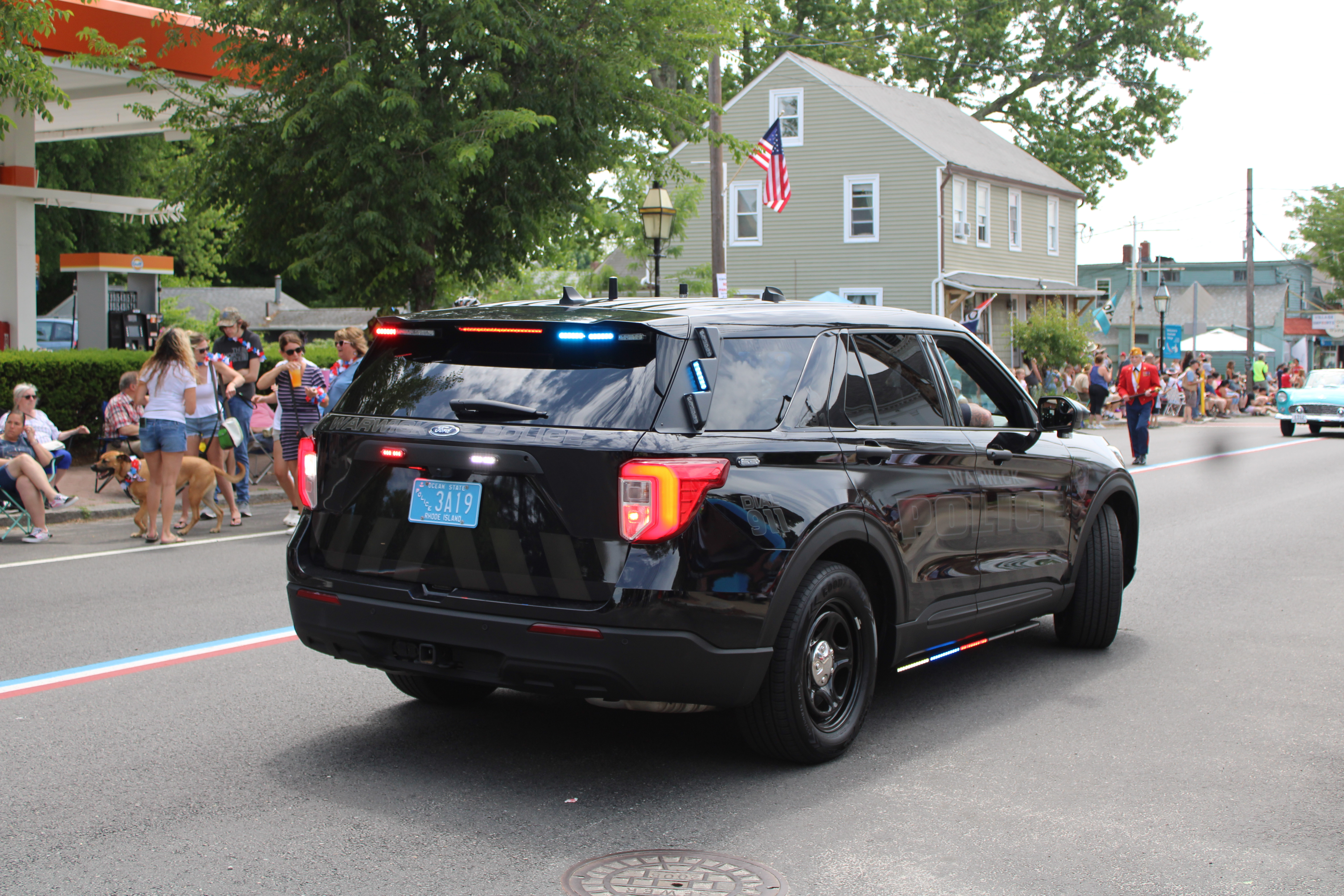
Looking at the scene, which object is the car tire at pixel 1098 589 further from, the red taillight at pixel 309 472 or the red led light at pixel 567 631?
the red taillight at pixel 309 472

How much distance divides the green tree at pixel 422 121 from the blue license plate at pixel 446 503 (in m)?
11.0

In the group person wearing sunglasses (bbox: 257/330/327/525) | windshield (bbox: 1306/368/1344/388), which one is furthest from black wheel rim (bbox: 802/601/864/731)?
windshield (bbox: 1306/368/1344/388)

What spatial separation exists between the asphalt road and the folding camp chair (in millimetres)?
4443

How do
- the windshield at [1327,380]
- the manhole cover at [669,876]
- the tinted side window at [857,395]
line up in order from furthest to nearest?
the windshield at [1327,380]
the tinted side window at [857,395]
the manhole cover at [669,876]

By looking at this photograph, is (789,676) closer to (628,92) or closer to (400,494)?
(400,494)

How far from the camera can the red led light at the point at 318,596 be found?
15.8 feet

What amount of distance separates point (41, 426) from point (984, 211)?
33983 mm

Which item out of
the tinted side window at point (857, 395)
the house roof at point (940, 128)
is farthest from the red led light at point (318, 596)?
the house roof at point (940, 128)

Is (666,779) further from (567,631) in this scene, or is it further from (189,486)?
(189,486)

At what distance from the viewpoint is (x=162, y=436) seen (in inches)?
432

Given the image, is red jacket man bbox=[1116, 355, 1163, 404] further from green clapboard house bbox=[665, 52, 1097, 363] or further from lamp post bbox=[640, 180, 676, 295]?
green clapboard house bbox=[665, 52, 1097, 363]

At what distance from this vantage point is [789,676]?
4.61 m

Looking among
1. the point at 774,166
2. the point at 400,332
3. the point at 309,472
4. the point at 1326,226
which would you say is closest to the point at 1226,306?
the point at 1326,226

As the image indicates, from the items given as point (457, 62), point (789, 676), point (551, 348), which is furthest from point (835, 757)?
point (457, 62)
